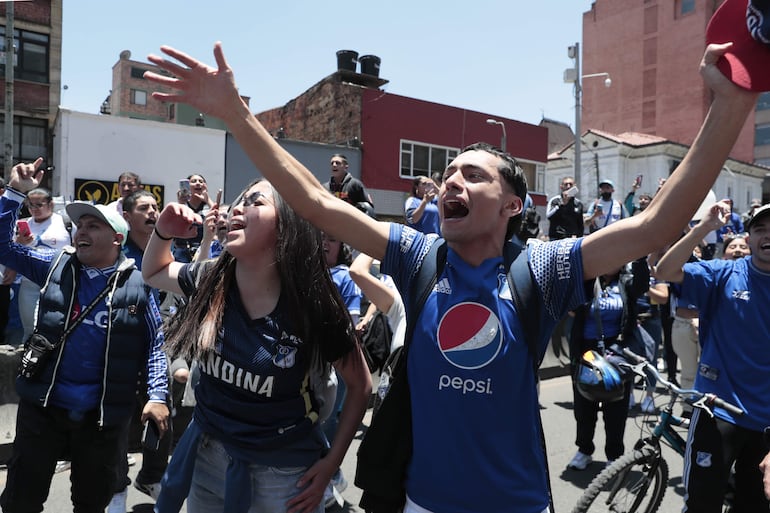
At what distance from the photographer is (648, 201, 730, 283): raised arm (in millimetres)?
3271

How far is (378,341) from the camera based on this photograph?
438 cm

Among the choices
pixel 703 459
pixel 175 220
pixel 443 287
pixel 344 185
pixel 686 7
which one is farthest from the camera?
pixel 686 7

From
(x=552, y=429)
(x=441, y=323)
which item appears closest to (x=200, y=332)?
(x=441, y=323)

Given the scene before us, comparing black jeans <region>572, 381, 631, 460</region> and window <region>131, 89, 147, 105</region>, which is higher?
window <region>131, 89, 147, 105</region>

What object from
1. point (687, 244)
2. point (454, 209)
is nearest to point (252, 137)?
point (454, 209)

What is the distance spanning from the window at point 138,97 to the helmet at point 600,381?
5641 centimetres

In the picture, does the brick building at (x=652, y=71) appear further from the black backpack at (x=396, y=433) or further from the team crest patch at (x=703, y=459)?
the black backpack at (x=396, y=433)

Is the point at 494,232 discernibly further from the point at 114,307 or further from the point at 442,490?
A: the point at 114,307

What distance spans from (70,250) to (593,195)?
39.3 meters

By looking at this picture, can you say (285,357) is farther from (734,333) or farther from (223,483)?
(734,333)

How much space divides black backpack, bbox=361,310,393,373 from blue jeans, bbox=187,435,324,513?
77.5 inches

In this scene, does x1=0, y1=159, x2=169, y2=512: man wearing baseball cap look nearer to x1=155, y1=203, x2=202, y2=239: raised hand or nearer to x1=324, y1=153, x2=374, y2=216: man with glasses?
x1=155, y1=203, x2=202, y2=239: raised hand

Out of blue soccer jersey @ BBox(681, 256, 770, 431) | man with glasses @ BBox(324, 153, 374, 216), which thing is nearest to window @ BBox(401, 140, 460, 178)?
man with glasses @ BBox(324, 153, 374, 216)

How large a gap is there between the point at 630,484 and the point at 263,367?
2928mm
